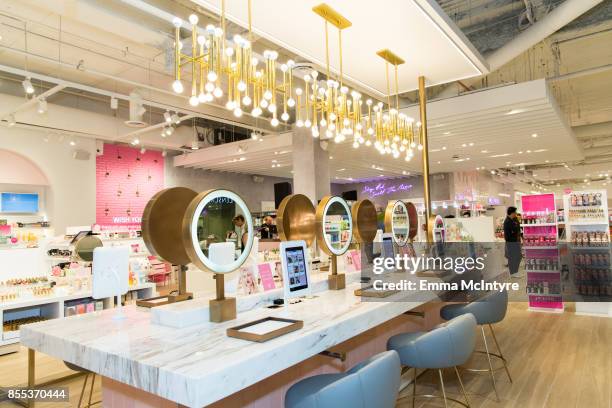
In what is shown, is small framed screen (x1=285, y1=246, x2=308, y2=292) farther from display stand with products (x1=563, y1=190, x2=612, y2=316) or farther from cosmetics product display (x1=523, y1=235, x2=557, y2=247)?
display stand with products (x1=563, y1=190, x2=612, y2=316)

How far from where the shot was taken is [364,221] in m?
3.41

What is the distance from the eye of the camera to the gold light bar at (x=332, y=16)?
327cm

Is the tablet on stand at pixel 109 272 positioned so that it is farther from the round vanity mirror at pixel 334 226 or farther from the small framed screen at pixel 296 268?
the round vanity mirror at pixel 334 226

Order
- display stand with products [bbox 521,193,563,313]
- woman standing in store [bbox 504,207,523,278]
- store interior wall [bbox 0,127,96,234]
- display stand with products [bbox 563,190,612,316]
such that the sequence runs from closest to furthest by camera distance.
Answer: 1. display stand with products [bbox 563,190,612,316]
2. display stand with products [bbox 521,193,563,313]
3. woman standing in store [bbox 504,207,523,278]
4. store interior wall [bbox 0,127,96,234]

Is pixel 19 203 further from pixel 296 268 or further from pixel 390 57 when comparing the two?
pixel 296 268

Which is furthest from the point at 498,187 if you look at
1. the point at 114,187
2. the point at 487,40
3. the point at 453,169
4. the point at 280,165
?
the point at 114,187

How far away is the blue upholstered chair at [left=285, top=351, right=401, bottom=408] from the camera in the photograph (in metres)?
1.57

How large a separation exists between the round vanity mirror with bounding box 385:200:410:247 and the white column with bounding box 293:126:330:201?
5405 mm

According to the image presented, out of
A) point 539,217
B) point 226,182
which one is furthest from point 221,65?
point 226,182

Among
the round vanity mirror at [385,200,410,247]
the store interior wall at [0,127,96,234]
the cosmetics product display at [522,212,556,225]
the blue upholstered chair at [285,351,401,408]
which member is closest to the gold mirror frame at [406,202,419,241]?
the round vanity mirror at [385,200,410,247]

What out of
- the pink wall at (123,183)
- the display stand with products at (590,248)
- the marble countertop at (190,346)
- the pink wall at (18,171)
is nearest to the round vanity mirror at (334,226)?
the marble countertop at (190,346)

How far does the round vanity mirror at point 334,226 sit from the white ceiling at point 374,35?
156 centimetres

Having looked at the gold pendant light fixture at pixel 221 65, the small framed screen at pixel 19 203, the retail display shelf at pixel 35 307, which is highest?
the gold pendant light fixture at pixel 221 65

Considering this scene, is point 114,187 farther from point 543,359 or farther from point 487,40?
point 543,359
